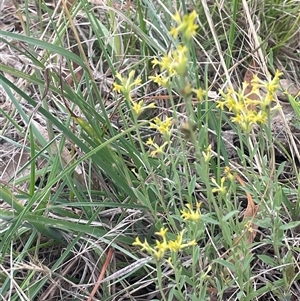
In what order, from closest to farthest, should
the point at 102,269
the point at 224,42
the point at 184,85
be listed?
the point at 184,85 < the point at 102,269 < the point at 224,42

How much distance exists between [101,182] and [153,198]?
11 centimetres

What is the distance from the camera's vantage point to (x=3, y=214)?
95cm

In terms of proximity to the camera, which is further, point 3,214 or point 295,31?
point 295,31

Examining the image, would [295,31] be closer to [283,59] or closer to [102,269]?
[283,59]

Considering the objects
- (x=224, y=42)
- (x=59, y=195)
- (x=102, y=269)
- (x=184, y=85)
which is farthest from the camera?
(x=224, y=42)

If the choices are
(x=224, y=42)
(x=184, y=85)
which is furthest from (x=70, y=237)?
(x=224, y=42)

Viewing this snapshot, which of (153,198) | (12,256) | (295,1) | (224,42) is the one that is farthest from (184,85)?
(295,1)

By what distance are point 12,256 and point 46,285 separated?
0.28 ft

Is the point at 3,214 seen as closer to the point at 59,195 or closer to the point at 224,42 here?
the point at 59,195

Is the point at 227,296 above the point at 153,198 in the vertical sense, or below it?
below

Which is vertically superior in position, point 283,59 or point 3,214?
point 3,214

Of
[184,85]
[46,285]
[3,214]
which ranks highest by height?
[184,85]

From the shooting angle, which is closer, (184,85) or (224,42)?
(184,85)

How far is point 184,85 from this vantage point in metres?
0.52
